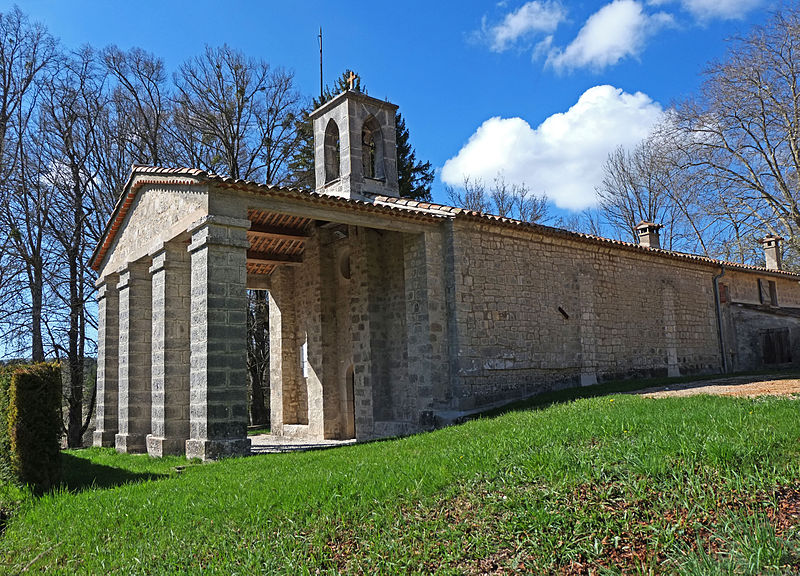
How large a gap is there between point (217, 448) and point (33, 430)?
2.61 m

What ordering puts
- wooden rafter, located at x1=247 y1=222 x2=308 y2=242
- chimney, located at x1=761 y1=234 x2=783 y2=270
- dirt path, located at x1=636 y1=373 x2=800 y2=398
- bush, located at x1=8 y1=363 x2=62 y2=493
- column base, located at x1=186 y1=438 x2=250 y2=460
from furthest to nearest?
chimney, located at x1=761 y1=234 x2=783 y2=270
wooden rafter, located at x1=247 y1=222 x2=308 y2=242
column base, located at x1=186 y1=438 x2=250 y2=460
dirt path, located at x1=636 y1=373 x2=800 y2=398
bush, located at x1=8 y1=363 x2=62 y2=493

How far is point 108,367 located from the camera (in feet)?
50.2

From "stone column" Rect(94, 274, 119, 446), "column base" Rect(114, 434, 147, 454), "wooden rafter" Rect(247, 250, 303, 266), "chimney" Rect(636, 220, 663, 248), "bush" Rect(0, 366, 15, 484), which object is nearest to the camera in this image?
"bush" Rect(0, 366, 15, 484)

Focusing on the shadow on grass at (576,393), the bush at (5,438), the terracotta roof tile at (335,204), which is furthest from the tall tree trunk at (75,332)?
the shadow on grass at (576,393)

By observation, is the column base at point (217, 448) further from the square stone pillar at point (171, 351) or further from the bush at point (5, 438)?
the bush at point (5, 438)

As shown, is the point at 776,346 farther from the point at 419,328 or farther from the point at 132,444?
the point at 132,444

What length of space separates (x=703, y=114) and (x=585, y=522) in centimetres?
1737

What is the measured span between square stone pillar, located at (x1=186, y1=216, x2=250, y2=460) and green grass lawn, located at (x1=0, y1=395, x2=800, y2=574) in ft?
6.55

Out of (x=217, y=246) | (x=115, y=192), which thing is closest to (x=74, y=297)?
(x=115, y=192)

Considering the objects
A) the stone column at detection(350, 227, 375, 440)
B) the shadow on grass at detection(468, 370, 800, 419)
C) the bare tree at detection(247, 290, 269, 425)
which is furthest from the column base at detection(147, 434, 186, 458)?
the bare tree at detection(247, 290, 269, 425)

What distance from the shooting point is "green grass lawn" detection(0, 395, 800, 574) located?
403 centimetres

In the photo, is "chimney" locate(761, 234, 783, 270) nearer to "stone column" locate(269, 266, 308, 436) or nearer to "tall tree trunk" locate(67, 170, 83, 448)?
"stone column" locate(269, 266, 308, 436)

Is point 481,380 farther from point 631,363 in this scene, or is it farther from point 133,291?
point 133,291

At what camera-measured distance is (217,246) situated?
1012 cm
